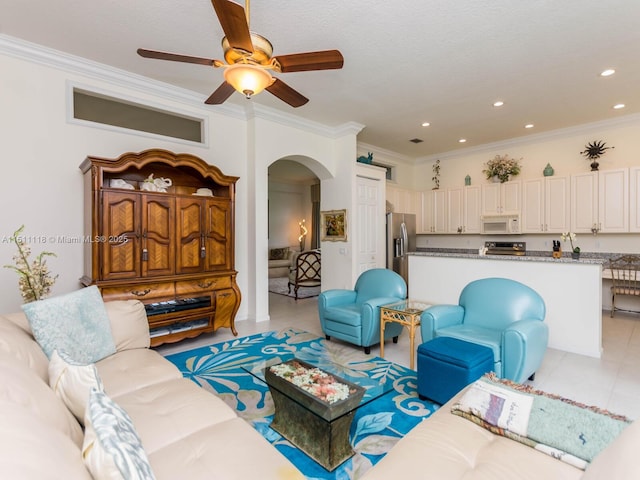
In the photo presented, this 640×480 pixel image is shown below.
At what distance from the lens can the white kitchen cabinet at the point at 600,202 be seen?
496 centimetres

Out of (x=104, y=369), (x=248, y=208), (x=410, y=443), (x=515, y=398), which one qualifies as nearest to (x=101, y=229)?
(x=104, y=369)

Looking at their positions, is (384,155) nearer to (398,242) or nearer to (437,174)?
(437,174)

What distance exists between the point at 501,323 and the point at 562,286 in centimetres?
142

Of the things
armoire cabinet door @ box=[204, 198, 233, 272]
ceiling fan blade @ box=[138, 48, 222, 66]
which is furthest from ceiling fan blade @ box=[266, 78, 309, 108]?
armoire cabinet door @ box=[204, 198, 233, 272]

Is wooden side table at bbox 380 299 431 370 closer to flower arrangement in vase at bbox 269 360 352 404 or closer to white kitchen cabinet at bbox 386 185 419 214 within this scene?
flower arrangement in vase at bbox 269 360 352 404

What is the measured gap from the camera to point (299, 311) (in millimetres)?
5496

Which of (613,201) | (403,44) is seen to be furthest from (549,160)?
(403,44)

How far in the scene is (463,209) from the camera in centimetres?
675

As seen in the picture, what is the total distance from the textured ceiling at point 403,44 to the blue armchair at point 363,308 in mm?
2395

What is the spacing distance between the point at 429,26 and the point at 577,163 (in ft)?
14.8

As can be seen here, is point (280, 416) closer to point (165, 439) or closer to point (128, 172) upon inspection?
point (165, 439)

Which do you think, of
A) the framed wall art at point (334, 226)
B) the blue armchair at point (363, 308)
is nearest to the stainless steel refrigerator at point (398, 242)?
the framed wall art at point (334, 226)

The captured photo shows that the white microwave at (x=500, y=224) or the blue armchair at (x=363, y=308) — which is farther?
the white microwave at (x=500, y=224)

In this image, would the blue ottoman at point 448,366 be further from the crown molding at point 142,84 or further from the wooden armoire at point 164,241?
the crown molding at point 142,84
